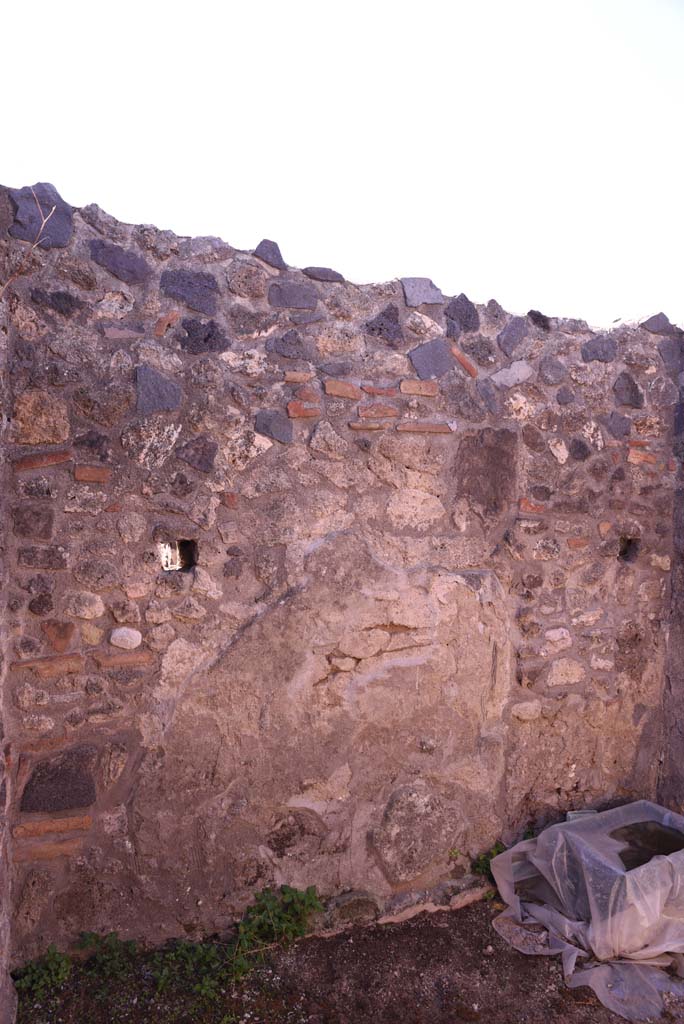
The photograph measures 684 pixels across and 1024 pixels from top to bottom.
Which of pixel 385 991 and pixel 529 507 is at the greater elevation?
pixel 529 507

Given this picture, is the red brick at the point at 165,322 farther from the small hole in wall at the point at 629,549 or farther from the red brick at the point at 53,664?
the small hole in wall at the point at 629,549

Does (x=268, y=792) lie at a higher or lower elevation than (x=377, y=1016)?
higher

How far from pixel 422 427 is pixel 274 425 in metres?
0.56

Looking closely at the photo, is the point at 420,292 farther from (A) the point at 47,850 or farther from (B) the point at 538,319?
(A) the point at 47,850

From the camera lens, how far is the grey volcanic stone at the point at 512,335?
2.86 metres

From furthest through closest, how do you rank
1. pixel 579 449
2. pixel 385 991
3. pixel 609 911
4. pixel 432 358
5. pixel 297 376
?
pixel 579 449 → pixel 432 358 → pixel 297 376 → pixel 609 911 → pixel 385 991

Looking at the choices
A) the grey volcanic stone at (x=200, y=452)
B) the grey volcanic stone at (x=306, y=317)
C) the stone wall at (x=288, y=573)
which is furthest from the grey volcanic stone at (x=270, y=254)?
the grey volcanic stone at (x=200, y=452)

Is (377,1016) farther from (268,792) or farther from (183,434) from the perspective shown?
(183,434)

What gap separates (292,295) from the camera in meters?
2.53

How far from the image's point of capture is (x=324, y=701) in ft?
8.38

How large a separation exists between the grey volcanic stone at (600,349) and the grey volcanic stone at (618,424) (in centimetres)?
24

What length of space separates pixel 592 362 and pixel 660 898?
6.50 ft

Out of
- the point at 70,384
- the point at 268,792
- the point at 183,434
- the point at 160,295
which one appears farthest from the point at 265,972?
the point at 160,295

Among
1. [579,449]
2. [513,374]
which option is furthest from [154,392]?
[579,449]
